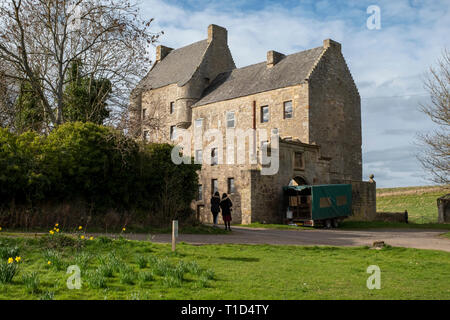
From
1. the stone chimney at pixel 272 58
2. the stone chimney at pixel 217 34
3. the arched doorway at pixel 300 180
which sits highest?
the stone chimney at pixel 217 34

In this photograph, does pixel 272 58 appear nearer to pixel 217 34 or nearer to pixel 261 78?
pixel 261 78

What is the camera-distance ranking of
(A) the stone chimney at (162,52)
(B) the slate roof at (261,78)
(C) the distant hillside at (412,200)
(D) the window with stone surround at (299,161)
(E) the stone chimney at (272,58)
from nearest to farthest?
(D) the window with stone surround at (299,161) < (B) the slate roof at (261,78) < (E) the stone chimney at (272,58) < (C) the distant hillside at (412,200) < (A) the stone chimney at (162,52)

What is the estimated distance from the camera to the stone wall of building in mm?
36219

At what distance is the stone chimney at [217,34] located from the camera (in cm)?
4694

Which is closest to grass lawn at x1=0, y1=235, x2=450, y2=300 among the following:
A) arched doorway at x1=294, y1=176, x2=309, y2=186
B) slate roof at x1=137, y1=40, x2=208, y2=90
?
arched doorway at x1=294, y1=176, x2=309, y2=186

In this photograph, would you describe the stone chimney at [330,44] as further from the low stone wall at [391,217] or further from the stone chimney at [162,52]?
the stone chimney at [162,52]

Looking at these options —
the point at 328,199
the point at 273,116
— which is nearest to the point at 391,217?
the point at 328,199

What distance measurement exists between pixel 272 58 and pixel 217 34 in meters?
9.24

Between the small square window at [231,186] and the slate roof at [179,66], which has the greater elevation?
the slate roof at [179,66]

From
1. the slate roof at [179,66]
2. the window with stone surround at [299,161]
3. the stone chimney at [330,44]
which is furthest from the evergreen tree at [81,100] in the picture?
the stone chimney at [330,44]

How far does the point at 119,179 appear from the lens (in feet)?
65.8

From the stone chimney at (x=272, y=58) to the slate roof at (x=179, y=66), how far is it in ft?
26.2

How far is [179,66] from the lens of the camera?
4869cm
